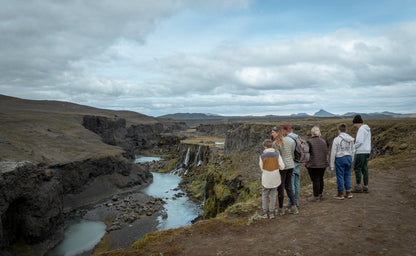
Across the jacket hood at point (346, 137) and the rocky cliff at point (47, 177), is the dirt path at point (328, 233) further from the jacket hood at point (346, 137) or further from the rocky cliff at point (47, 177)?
the rocky cliff at point (47, 177)

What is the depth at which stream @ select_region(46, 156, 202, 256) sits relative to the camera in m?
28.0

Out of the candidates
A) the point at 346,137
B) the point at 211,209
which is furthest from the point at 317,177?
the point at 211,209

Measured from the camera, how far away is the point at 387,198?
32.4 feet

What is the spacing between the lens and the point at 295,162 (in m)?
9.38

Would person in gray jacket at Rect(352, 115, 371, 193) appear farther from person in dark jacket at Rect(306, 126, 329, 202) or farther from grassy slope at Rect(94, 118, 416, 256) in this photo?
grassy slope at Rect(94, 118, 416, 256)

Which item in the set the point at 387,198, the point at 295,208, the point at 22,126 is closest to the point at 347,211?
the point at 295,208

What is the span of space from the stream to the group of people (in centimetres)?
2512

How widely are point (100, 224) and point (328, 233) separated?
114 feet

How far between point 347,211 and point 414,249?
317 cm

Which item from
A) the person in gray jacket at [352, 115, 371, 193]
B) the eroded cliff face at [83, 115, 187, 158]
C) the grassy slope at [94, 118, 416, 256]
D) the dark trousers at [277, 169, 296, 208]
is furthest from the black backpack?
the eroded cliff face at [83, 115, 187, 158]

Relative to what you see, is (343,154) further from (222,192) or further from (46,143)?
(46,143)

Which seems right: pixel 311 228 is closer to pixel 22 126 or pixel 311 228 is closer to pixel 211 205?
pixel 211 205

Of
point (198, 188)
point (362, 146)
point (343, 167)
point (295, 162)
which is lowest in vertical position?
point (198, 188)

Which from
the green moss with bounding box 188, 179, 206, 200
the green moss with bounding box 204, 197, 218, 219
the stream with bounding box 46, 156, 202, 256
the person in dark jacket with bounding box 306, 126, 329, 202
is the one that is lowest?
the stream with bounding box 46, 156, 202, 256
